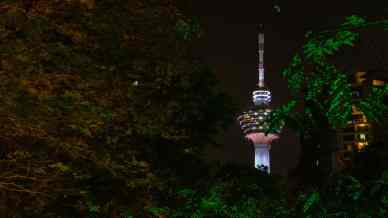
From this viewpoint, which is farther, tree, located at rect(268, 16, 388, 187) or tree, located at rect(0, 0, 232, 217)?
tree, located at rect(0, 0, 232, 217)

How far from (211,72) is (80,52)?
16.3 metres

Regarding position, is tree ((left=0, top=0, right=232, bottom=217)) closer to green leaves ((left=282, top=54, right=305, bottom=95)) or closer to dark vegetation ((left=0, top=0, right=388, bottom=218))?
dark vegetation ((left=0, top=0, right=388, bottom=218))

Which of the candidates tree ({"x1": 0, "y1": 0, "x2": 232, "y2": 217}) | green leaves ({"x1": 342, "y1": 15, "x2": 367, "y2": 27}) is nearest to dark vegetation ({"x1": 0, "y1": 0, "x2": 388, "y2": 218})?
tree ({"x1": 0, "y1": 0, "x2": 232, "y2": 217})

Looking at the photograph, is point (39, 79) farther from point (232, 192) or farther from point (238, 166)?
point (238, 166)

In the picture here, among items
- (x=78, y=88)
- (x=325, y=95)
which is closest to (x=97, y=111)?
(x=78, y=88)

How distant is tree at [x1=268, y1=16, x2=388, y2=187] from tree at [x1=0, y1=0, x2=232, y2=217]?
14.3 feet

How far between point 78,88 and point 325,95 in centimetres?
525

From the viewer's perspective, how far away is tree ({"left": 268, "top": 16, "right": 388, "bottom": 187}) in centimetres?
624

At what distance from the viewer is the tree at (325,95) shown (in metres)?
6.24

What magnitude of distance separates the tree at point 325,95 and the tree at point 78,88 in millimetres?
4363

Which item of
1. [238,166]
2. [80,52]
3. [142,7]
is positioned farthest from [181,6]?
[238,166]

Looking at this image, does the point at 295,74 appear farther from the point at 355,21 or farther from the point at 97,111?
the point at 97,111

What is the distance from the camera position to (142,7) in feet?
42.4

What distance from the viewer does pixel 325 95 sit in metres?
7.62
